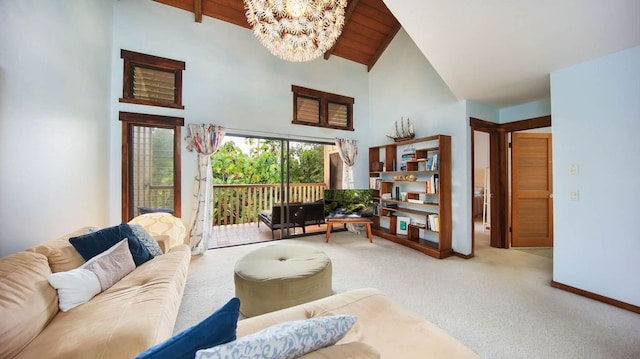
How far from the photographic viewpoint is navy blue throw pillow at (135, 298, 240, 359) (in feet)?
1.90

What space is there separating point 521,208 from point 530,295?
6.82ft

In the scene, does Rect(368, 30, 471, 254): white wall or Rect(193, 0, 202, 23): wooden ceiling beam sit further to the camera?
Rect(193, 0, 202, 23): wooden ceiling beam

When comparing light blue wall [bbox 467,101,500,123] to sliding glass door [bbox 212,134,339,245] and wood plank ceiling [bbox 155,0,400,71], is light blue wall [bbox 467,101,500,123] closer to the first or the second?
wood plank ceiling [bbox 155,0,400,71]

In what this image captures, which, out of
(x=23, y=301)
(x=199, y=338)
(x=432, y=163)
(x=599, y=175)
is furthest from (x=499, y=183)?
(x=23, y=301)

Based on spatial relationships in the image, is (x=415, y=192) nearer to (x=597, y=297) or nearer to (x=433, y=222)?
(x=433, y=222)

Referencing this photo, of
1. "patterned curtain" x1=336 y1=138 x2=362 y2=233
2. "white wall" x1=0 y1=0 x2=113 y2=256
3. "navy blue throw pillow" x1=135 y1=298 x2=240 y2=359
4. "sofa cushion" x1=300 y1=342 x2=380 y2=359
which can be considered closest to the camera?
"navy blue throw pillow" x1=135 y1=298 x2=240 y2=359

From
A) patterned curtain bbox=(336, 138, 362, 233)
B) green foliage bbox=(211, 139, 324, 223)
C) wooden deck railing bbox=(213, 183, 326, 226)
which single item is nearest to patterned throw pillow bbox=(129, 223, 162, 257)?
wooden deck railing bbox=(213, 183, 326, 226)

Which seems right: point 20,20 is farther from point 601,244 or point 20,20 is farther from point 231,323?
point 601,244

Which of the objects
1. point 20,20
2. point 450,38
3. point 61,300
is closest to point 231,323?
point 61,300

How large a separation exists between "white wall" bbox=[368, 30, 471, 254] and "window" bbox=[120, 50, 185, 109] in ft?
12.3

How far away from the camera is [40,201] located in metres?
1.87

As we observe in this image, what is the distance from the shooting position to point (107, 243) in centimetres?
179

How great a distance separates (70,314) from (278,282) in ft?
3.89

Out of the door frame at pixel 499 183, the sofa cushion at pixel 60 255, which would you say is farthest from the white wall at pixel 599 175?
the sofa cushion at pixel 60 255
